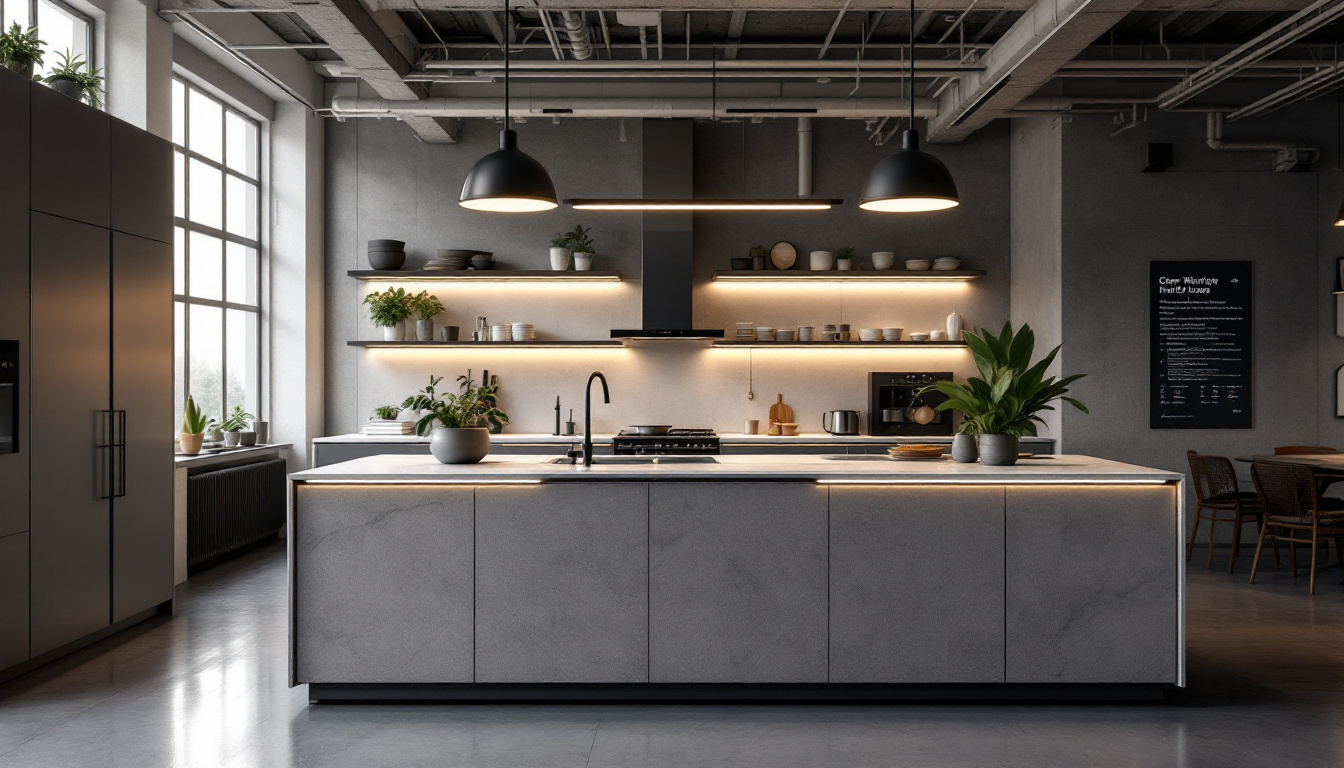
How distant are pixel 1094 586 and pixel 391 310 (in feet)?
19.4

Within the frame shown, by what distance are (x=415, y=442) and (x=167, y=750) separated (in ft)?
13.4

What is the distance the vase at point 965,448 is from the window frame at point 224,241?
491 centimetres

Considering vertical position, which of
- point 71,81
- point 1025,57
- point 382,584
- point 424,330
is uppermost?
point 1025,57

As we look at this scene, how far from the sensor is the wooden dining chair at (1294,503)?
611cm

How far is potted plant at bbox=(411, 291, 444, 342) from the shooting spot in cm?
807

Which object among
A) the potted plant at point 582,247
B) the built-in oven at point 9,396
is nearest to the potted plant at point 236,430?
the potted plant at point 582,247

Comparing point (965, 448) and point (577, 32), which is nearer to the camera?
point (965, 448)

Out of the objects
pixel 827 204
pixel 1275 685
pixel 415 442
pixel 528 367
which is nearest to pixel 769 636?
pixel 1275 685

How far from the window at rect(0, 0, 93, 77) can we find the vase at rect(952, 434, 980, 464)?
504 centimetres

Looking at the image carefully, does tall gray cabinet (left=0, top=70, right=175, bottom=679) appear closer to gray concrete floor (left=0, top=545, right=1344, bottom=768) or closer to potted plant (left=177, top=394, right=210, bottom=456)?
gray concrete floor (left=0, top=545, right=1344, bottom=768)

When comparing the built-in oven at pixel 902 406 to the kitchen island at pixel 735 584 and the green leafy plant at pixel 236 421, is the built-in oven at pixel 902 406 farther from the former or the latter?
the green leafy plant at pixel 236 421

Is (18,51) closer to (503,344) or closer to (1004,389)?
(503,344)

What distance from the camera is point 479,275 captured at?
7926 mm

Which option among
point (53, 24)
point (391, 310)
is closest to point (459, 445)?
point (53, 24)
